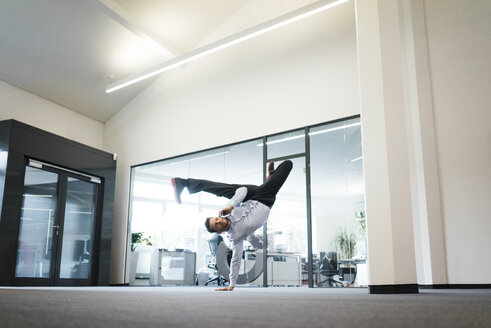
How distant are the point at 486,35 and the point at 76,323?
6.60 m

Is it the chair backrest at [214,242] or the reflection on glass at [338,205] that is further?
the chair backrest at [214,242]

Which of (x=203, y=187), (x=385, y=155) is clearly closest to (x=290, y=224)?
(x=203, y=187)

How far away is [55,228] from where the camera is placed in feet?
27.3

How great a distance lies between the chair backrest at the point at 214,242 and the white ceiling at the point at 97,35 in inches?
145

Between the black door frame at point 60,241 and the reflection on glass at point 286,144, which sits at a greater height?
the reflection on glass at point 286,144

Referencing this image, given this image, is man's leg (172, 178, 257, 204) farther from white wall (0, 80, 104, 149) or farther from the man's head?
white wall (0, 80, 104, 149)

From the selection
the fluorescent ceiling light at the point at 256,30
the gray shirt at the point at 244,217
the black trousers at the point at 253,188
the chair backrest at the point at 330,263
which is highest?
the fluorescent ceiling light at the point at 256,30

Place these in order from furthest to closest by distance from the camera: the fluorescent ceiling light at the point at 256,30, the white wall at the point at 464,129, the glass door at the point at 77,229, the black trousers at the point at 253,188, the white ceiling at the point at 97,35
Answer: the glass door at the point at 77,229 → the white ceiling at the point at 97,35 → the fluorescent ceiling light at the point at 256,30 → the white wall at the point at 464,129 → the black trousers at the point at 253,188

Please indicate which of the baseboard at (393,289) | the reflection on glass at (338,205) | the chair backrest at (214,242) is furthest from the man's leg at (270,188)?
the chair backrest at (214,242)

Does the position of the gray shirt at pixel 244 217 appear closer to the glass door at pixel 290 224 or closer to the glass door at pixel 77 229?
the glass door at pixel 290 224

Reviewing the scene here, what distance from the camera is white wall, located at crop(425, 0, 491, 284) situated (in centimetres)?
588

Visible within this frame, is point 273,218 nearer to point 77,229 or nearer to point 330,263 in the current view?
point 330,263

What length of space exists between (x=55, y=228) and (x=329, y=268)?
4.94 metres

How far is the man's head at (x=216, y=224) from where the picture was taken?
4.65 m
